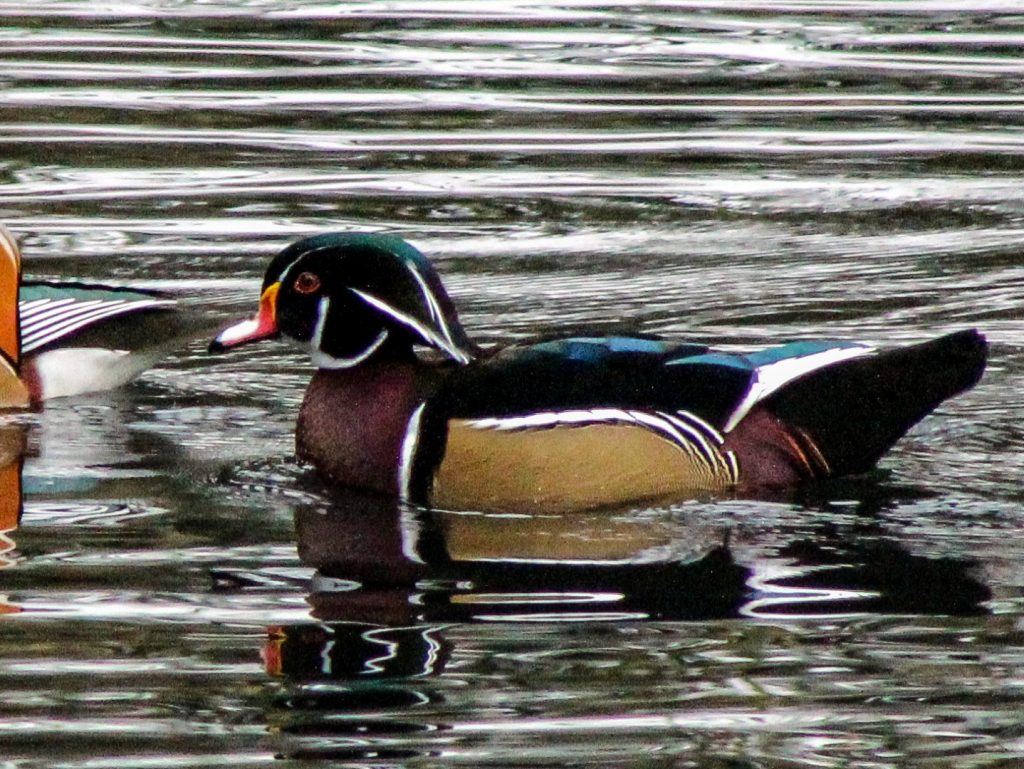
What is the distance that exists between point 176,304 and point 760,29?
7715 millimetres

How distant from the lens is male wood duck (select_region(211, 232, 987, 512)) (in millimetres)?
6605

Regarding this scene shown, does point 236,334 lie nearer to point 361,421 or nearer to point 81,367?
point 361,421

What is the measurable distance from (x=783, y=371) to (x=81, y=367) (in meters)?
2.71

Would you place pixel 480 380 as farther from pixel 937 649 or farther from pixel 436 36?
pixel 436 36

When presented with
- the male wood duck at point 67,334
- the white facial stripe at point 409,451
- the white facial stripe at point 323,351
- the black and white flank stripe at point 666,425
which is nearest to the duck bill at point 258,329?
the white facial stripe at point 323,351

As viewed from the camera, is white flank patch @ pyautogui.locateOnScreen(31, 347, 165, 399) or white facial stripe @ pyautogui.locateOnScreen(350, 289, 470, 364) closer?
white facial stripe @ pyautogui.locateOnScreen(350, 289, 470, 364)

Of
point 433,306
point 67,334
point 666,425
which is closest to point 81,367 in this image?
point 67,334

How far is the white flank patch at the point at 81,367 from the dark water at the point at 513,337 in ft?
0.45

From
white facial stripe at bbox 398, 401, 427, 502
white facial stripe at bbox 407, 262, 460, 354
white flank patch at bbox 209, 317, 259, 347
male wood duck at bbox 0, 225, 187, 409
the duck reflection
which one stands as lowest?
the duck reflection

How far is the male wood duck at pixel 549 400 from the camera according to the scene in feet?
21.7

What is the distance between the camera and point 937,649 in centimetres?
542

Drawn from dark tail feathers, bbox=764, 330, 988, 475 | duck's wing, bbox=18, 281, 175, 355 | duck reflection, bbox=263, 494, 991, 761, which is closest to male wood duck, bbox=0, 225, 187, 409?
duck's wing, bbox=18, 281, 175, 355

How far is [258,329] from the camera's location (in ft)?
22.7

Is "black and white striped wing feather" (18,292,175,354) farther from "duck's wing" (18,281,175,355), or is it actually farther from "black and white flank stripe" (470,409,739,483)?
"black and white flank stripe" (470,409,739,483)
